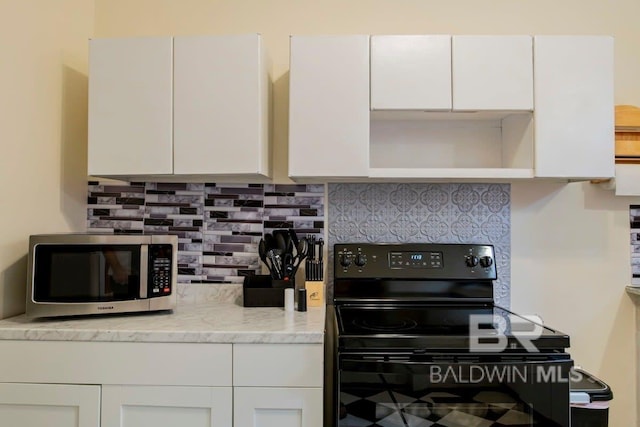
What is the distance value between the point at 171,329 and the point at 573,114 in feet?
5.50

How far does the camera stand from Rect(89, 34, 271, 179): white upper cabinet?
167 cm

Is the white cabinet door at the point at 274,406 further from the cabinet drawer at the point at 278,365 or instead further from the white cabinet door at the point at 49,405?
the white cabinet door at the point at 49,405

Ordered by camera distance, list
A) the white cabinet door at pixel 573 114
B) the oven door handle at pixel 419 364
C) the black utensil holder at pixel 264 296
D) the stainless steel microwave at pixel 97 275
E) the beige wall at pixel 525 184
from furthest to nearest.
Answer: the beige wall at pixel 525 184, the black utensil holder at pixel 264 296, the white cabinet door at pixel 573 114, the stainless steel microwave at pixel 97 275, the oven door handle at pixel 419 364

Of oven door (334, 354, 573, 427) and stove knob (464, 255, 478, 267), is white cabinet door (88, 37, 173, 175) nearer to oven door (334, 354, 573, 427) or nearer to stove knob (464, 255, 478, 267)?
oven door (334, 354, 573, 427)

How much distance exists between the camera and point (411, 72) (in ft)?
5.51

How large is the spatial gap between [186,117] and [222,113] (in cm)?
14

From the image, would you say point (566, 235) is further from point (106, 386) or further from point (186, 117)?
point (106, 386)

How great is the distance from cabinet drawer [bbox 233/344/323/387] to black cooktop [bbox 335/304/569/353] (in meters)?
0.12

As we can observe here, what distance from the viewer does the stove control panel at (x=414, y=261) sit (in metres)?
1.84

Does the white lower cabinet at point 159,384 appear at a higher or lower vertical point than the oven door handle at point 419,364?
lower

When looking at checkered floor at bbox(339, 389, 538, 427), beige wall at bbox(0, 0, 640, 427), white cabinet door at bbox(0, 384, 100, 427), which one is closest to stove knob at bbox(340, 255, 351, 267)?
beige wall at bbox(0, 0, 640, 427)

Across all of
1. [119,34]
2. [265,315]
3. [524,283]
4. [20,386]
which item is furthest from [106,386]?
[524,283]

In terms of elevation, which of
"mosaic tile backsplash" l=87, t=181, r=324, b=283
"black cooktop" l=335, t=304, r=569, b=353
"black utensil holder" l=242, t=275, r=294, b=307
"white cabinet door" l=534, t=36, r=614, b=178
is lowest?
"black cooktop" l=335, t=304, r=569, b=353

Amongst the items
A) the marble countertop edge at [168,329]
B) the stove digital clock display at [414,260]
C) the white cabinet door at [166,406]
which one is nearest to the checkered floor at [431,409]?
the marble countertop edge at [168,329]
